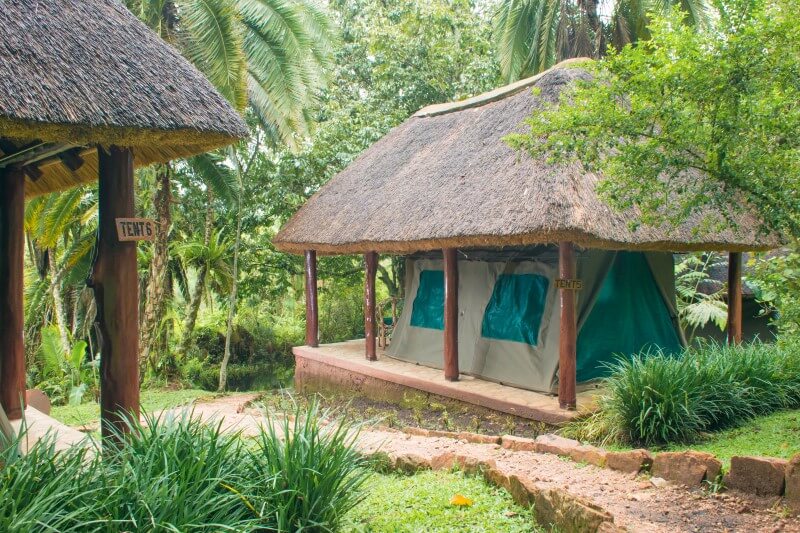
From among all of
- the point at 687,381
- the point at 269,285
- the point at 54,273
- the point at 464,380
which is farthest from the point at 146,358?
the point at 687,381

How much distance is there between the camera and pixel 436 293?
11070 millimetres

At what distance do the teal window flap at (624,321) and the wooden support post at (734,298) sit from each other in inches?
40.5

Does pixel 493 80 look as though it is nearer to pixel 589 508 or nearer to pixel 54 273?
pixel 54 273

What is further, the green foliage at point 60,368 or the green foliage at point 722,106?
the green foliage at point 60,368

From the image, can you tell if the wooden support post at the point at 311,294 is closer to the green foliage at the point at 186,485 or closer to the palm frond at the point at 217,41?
the palm frond at the point at 217,41

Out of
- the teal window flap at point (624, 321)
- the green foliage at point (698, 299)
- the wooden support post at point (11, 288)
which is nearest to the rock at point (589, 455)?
the teal window flap at point (624, 321)

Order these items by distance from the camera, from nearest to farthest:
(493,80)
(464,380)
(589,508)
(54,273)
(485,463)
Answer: (589,508), (485,463), (464,380), (54,273), (493,80)

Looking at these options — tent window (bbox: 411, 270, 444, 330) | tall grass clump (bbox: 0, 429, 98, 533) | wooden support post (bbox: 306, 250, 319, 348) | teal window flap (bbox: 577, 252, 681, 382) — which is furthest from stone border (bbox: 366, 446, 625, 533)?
wooden support post (bbox: 306, 250, 319, 348)

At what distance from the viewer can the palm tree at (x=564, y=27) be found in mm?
13672

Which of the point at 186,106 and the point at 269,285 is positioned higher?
the point at 186,106

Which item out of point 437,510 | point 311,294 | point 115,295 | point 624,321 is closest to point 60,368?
point 311,294

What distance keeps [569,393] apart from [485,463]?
3.17 metres

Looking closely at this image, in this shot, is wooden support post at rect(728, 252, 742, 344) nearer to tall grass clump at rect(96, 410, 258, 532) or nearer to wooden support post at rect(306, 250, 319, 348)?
wooden support post at rect(306, 250, 319, 348)

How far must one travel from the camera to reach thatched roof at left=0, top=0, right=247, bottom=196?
4.09m
